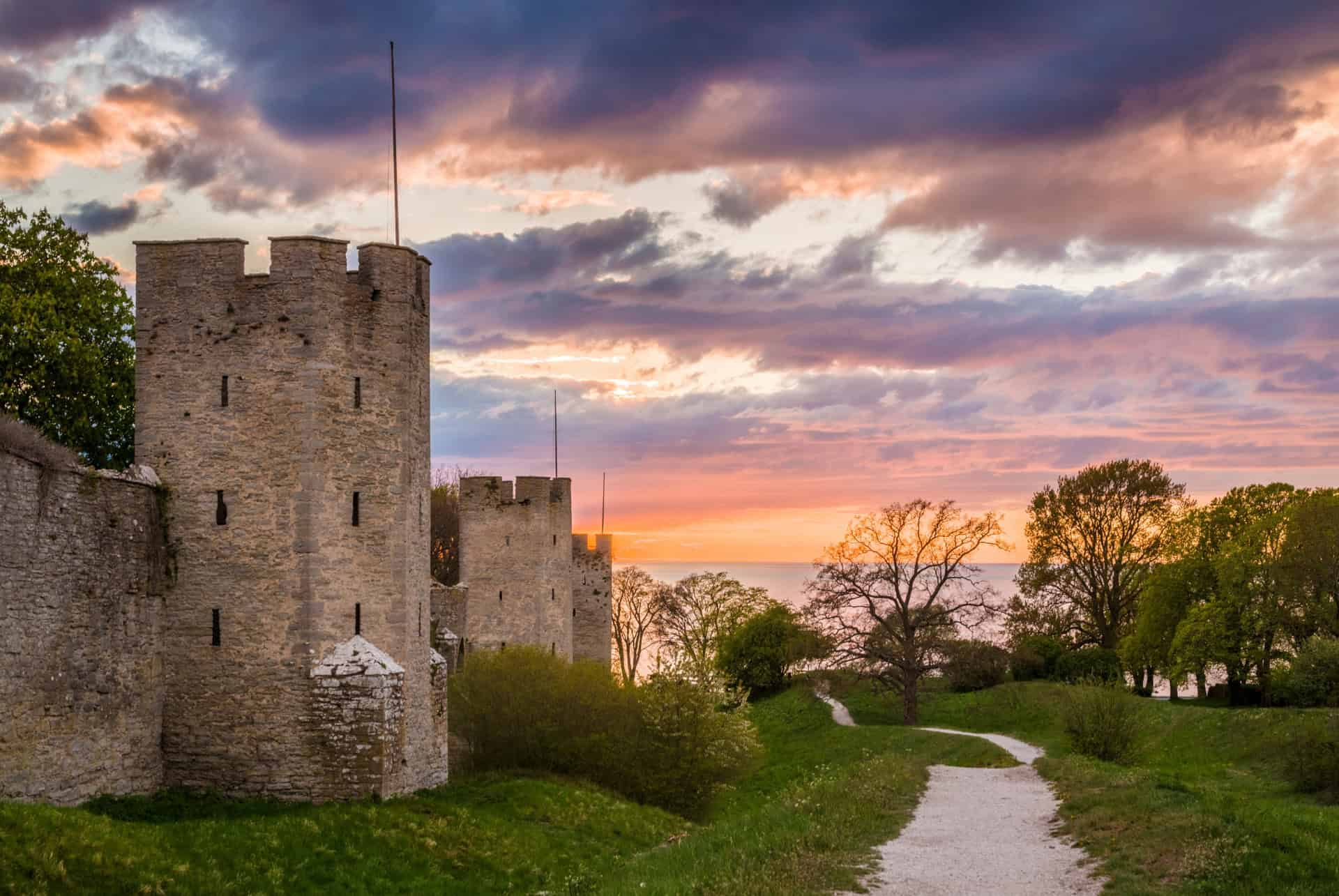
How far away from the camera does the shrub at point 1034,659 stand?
2183 inches

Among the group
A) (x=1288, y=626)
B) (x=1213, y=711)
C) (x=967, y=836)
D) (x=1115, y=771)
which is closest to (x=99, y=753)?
(x=967, y=836)

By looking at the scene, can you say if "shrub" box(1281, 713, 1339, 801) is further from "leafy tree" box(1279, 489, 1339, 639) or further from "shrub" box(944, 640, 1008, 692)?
"shrub" box(944, 640, 1008, 692)

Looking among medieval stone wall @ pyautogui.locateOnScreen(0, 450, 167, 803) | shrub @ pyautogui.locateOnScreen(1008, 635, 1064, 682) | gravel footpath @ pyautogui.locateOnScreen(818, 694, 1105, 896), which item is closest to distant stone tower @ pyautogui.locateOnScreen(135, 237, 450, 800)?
medieval stone wall @ pyautogui.locateOnScreen(0, 450, 167, 803)

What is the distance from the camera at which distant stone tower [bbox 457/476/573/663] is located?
1778 inches

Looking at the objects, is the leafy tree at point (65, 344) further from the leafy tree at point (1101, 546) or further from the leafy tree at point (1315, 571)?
the leafy tree at point (1101, 546)

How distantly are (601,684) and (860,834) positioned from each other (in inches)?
670

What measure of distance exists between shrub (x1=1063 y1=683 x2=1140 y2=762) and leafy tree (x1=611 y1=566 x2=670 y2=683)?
154ft

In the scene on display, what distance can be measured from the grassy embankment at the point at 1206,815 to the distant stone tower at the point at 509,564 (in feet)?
63.3

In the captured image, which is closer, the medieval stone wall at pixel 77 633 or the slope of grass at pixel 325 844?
the slope of grass at pixel 325 844

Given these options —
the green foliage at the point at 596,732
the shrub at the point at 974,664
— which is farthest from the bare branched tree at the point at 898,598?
the green foliage at the point at 596,732

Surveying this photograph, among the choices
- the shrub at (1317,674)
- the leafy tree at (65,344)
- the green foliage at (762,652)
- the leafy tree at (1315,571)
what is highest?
the leafy tree at (65,344)

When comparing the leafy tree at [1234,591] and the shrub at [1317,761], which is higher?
the leafy tree at [1234,591]

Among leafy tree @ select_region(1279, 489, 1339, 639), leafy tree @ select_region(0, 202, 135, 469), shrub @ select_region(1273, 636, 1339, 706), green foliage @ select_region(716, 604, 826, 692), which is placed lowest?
green foliage @ select_region(716, 604, 826, 692)

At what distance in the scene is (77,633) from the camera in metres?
20.0
